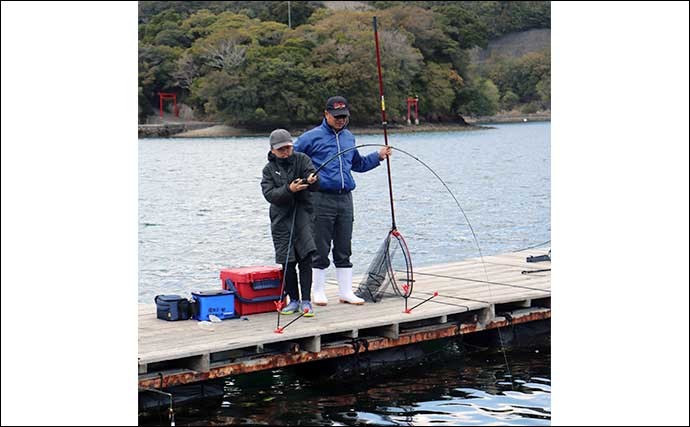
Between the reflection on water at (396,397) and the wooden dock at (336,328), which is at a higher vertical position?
the wooden dock at (336,328)

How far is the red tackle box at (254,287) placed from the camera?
8.29 m

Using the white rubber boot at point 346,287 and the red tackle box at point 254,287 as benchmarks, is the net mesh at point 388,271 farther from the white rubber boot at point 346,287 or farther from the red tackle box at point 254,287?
the red tackle box at point 254,287

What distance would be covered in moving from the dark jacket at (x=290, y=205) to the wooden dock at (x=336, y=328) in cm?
51

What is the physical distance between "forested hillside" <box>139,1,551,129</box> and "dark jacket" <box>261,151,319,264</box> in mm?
52787

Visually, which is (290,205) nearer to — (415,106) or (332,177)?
(332,177)

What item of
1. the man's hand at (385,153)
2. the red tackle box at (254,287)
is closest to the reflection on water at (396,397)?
the red tackle box at (254,287)

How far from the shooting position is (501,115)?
271 feet

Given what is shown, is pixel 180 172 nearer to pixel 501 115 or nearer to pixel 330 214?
pixel 330 214

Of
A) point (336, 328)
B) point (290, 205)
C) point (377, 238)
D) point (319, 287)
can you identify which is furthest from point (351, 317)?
point (377, 238)

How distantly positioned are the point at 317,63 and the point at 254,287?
58130mm

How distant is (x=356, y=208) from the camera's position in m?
28.2

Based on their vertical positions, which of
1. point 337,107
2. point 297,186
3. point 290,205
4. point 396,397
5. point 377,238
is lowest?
point 396,397

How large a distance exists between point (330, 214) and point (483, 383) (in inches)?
66.2
